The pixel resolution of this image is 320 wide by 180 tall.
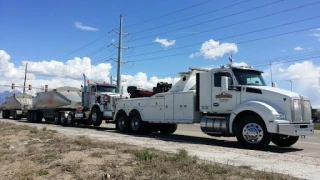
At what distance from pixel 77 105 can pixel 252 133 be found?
Result: 19.1m

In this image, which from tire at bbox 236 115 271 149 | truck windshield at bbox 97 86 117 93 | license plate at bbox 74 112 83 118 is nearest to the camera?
tire at bbox 236 115 271 149

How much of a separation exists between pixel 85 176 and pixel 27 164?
2530 mm

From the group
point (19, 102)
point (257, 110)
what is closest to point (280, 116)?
point (257, 110)

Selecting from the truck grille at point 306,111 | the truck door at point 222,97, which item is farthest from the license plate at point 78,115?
the truck grille at point 306,111

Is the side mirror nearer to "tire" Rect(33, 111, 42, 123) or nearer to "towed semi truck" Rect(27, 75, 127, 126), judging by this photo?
"towed semi truck" Rect(27, 75, 127, 126)

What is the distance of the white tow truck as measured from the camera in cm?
1109

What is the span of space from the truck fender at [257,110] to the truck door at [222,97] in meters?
0.55

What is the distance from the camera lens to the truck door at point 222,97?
12570 millimetres

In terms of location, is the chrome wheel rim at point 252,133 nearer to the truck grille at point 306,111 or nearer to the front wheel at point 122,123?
the truck grille at point 306,111

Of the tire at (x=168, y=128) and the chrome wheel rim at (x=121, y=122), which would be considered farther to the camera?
the chrome wheel rim at (x=121, y=122)

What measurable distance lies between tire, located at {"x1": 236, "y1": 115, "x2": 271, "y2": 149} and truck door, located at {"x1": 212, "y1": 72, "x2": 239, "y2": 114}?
3.43 ft

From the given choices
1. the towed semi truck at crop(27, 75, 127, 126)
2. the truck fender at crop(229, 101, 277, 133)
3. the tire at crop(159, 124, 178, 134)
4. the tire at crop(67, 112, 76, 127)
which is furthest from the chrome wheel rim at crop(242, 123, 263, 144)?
the tire at crop(67, 112, 76, 127)

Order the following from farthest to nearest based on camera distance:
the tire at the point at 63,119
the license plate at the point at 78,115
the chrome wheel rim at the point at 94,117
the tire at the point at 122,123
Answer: the tire at the point at 63,119 < the license plate at the point at 78,115 < the chrome wheel rim at the point at 94,117 < the tire at the point at 122,123

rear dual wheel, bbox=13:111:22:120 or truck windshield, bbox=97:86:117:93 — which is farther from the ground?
truck windshield, bbox=97:86:117:93
